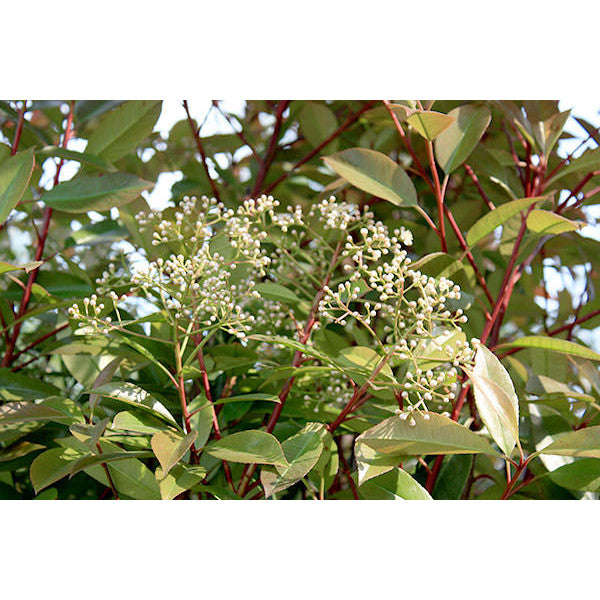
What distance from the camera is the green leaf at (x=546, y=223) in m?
0.62

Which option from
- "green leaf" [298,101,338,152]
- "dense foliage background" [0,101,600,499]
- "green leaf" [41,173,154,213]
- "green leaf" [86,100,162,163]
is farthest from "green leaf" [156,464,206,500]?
"green leaf" [298,101,338,152]

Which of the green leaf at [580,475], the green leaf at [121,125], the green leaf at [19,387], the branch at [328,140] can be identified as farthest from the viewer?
the branch at [328,140]

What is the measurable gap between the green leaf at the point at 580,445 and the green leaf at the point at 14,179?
0.55 m

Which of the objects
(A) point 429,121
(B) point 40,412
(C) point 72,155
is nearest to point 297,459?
(B) point 40,412

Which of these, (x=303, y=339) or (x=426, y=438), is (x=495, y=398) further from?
(x=303, y=339)

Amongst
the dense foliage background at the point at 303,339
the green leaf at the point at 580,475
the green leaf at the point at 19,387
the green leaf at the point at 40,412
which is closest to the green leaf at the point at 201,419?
the dense foliage background at the point at 303,339

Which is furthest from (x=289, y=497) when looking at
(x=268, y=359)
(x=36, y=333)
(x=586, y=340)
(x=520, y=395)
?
(x=586, y=340)

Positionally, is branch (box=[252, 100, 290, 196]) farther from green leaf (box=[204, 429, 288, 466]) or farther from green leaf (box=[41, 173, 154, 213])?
green leaf (box=[204, 429, 288, 466])

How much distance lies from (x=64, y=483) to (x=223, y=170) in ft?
1.69

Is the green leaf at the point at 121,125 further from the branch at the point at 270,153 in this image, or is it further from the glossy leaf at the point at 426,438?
the glossy leaf at the point at 426,438

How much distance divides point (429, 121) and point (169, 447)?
401mm

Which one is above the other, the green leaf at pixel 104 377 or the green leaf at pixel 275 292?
the green leaf at pixel 275 292

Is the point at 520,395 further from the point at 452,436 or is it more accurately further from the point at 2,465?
the point at 2,465
